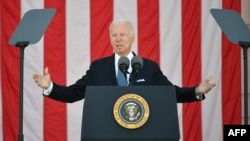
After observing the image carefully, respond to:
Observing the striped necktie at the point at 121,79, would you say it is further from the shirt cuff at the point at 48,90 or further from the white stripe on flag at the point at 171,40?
the white stripe on flag at the point at 171,40

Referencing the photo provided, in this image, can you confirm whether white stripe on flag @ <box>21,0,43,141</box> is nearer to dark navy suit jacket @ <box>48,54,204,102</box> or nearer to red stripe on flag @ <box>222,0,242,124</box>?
dark navy suit jacket @ <box>48,54,204,102</box>

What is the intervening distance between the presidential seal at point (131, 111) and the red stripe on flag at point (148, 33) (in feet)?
8.33

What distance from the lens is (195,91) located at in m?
2.82

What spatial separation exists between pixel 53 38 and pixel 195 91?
2.07 metres

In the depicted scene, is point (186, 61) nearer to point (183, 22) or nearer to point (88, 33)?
point (183, 22)

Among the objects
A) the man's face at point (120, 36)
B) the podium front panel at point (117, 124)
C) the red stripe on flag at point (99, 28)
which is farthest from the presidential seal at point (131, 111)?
the red stripe on flag at point (99, 28)

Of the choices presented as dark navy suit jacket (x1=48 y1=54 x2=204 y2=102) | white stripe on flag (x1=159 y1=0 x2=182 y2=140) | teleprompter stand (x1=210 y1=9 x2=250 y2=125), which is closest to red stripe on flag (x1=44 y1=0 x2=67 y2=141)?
white stripe on flag (x1=159 y1=0 x2=182 y2=140)

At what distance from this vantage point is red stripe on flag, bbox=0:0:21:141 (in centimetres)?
450

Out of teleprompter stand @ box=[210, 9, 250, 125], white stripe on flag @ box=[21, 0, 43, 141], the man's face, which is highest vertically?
teleprompter stand @ box=[210, 9, 250, 125]

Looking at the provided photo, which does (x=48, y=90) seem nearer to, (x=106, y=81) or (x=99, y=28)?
(x=106, y=81)

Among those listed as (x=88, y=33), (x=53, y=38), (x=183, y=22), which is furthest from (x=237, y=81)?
(x=53, y=38)

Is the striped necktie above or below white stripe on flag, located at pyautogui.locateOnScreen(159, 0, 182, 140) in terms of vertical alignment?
below

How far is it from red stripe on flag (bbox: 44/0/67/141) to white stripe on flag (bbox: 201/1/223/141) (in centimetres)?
132

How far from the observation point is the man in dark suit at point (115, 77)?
9.06ft
